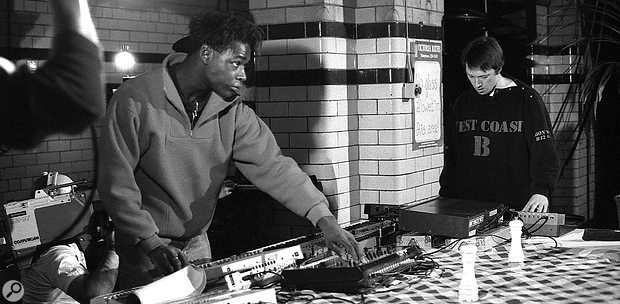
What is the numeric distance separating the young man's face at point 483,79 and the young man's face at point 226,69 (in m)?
1.60

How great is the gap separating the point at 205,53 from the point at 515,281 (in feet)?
4.64

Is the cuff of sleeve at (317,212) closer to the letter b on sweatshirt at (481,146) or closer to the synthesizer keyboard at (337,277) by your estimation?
the synthesizer keyboard at (337,277)

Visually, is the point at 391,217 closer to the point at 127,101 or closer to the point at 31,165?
the point at 127,101

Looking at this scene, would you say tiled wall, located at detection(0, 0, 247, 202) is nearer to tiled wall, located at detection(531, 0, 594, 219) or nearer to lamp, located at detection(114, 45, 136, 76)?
lamp, located at detection(114, 45, 136, 76)

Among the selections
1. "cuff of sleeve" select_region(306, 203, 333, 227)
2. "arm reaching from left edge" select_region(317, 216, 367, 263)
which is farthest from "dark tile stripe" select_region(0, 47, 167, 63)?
"arm reaching from left edge" select_region(317, 216, 367, 263)

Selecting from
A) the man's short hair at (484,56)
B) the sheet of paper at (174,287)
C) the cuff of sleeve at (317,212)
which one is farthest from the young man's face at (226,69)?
the man's short hair at (484,56)

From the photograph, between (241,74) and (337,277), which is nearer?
(337,277)

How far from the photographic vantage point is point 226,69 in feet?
9.98

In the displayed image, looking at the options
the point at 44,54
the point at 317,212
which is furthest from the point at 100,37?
the point at 317,212

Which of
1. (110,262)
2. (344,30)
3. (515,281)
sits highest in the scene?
(344,30)

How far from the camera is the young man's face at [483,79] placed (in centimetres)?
422

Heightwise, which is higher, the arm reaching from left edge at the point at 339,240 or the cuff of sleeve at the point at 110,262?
the arm reaching from left edge at the point at 339,240

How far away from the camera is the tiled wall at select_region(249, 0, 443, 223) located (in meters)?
4.68

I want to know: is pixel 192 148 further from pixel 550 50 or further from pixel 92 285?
pixel 550 50
